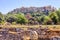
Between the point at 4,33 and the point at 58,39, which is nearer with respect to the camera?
the point at 58,39

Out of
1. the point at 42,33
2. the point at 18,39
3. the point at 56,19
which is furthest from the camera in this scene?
the point at 56,19

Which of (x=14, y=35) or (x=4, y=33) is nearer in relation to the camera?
(x=14, y=35)

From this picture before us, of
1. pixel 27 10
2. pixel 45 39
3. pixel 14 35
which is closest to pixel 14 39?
pixel 14 35

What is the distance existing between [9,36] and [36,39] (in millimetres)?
1597

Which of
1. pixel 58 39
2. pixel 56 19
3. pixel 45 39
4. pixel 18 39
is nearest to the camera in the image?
pixel 58 39

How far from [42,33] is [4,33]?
2.51m

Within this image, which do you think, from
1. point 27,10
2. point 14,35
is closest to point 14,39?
point 14,35

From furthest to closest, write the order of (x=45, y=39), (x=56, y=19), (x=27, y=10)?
(x=27, y=10) → (x=56, y=19) → (x=45, y=39)

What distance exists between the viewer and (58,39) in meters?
9.37

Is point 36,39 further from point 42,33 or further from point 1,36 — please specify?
point 1,36

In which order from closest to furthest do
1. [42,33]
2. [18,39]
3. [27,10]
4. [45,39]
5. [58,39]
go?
1. [58,39]
2. [18,39]
3. [45,39]
4. [42,33]
5. [27,10]

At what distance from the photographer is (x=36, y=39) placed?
1100 cm

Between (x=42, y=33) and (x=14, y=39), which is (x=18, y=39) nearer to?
(x=14, y=39)

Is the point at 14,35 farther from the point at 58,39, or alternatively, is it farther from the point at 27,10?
the point at 27,10
